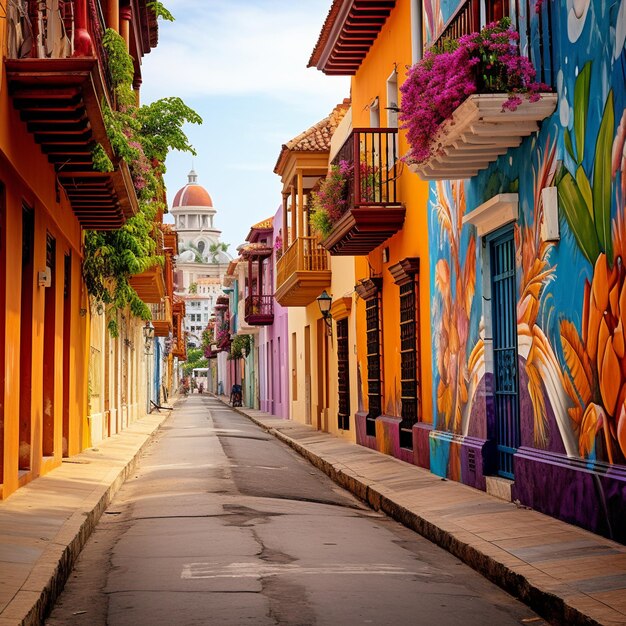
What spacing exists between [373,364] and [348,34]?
567 centimetres

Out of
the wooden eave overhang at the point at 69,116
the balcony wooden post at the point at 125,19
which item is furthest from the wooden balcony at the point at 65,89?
the balcony wooden post at the point at 125,19

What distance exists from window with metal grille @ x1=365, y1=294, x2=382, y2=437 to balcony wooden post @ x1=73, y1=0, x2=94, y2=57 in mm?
9182

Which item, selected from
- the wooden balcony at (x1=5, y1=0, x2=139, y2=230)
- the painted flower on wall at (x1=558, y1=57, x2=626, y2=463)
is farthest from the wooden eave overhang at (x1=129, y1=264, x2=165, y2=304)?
the painted flower on wall at (x1=558, y1=57, x2=626, y2=463)

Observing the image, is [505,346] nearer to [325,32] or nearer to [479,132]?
[479,132]

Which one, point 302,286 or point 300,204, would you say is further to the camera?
point 302,286

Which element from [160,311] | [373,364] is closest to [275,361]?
[160,311]

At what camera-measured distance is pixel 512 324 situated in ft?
40.2

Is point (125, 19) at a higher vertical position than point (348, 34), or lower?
higher

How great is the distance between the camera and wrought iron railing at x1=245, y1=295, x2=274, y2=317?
157ft

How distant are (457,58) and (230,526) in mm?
4691

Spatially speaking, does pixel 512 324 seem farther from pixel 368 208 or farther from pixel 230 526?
pixel 368 208

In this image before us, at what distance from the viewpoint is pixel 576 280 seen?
9656 millimetres

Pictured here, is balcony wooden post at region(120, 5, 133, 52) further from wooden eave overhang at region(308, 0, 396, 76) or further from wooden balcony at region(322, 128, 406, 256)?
wooden balcony at region(322, 128, 406, 256)

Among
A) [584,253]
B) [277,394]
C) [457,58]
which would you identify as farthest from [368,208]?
[277,394]
